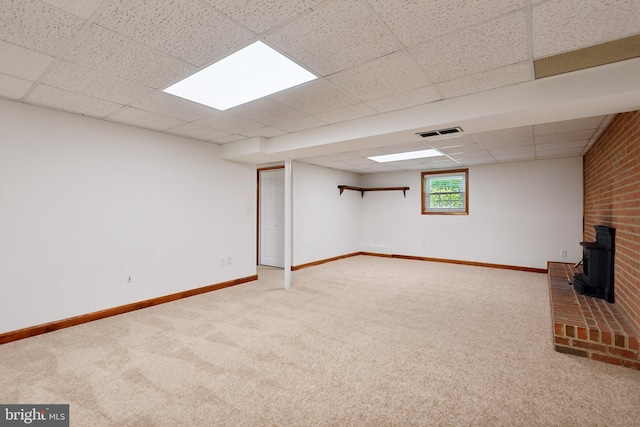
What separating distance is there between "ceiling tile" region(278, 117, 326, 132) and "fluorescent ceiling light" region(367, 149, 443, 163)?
2293mm

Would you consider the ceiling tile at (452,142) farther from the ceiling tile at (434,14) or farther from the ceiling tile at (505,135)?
the ceiling tile at (434,14)

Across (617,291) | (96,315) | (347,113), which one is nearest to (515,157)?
(617,291)

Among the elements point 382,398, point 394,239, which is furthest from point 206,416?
point 394,239

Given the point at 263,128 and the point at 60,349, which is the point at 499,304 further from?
the point at 60,349

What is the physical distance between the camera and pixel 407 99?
2.81 m

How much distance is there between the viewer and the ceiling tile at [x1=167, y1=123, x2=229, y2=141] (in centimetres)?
373

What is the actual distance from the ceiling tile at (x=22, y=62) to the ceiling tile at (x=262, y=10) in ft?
4.89

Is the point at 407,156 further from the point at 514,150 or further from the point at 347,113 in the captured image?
the point at 347,113

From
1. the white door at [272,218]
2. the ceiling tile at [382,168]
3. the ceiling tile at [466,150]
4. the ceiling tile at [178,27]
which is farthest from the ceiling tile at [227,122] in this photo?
the ceiling tile at [382,168]

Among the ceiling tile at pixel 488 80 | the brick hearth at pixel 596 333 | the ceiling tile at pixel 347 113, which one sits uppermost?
the ceiling tile at pixel 488 80

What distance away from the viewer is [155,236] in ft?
13.0

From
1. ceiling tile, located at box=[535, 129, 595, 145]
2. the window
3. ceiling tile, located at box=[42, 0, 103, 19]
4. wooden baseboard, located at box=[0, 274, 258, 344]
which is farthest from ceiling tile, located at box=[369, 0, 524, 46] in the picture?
the window

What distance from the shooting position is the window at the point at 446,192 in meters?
6.84

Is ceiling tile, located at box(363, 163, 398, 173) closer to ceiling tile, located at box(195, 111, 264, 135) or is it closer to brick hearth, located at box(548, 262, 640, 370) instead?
ceiling tile, located at box(195, 111, 264, 135)
